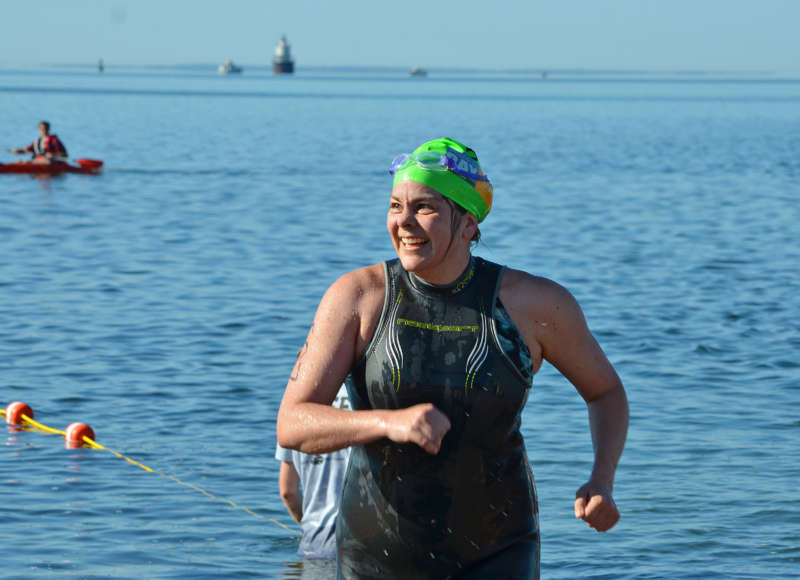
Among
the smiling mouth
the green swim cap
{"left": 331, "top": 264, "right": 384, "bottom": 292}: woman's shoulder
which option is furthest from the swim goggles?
{"left": 331, "top": 264, "right": 384, "bottom": 292}: woman's shoulder

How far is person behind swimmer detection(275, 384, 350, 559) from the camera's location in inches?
253

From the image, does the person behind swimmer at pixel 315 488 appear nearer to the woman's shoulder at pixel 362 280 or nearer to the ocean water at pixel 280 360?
the ocean water at pixel 280 360

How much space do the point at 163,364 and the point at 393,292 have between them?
11358 millimetres

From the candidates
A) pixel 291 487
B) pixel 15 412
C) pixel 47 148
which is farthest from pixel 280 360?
pixel 47 148

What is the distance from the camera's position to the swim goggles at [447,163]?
379cm

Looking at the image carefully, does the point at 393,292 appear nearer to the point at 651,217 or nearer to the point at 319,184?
the point at 651,217

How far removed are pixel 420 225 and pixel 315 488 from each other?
10.2 ft

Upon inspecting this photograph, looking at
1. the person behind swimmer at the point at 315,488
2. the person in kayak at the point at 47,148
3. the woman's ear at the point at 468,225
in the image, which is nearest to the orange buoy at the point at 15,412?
A: the person behind swimmer at the point at 315,488

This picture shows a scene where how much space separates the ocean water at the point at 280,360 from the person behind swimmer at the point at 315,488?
0.79 metres

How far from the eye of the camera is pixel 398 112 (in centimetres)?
12081

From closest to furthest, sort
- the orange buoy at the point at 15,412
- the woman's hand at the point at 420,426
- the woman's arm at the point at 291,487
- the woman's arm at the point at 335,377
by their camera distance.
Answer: the woman's hand at the point at 420,426 < the woman's arm at the point at 335,377 < the woman's arm at the point at 291,487 < the orange buoy at the point at 15,412

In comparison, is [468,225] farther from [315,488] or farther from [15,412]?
[15,412]

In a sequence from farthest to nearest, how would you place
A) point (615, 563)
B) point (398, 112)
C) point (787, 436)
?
1. point (398, 112)
2. point (787, 436)
3. point (615, 563)

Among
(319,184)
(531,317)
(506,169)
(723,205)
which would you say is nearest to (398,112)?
(506,169)
